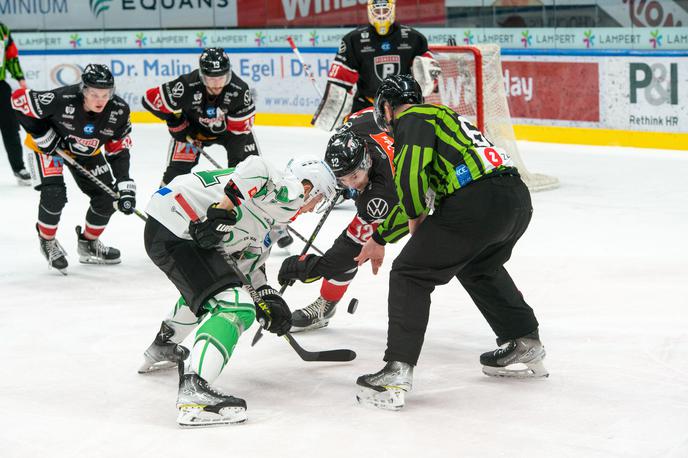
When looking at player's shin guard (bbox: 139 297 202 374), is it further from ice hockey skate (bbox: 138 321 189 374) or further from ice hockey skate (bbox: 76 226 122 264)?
ice hockey skate (bbox: 76 226 122 264)

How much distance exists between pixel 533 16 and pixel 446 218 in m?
6.64

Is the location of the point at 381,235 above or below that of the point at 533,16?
below

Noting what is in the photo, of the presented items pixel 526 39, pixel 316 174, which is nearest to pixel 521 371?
pixel 316 174

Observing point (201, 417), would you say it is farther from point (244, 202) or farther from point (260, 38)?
point (260, 38)

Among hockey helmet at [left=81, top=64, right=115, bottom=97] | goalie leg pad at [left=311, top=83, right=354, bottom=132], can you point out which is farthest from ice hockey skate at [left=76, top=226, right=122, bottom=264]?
goalie leg pad at [left=311, top=83, right=354, bottom=132]

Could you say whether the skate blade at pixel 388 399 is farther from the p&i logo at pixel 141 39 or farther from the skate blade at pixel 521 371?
the p&i logo at pixel 141 39

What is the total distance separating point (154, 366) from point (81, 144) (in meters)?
1.90

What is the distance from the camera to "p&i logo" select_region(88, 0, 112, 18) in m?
12.0

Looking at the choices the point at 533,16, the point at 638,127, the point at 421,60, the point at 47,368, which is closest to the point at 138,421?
the point at 47,368

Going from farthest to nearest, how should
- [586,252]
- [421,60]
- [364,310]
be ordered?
1. [421,60]
2. [586,252]
3. [364,310]

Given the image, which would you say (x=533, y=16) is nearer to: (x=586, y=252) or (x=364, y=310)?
(x=586, y=252)

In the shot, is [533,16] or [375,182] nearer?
[375,182]

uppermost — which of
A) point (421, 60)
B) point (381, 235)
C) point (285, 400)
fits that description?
point (421, 60)

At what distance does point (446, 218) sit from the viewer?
319cm
